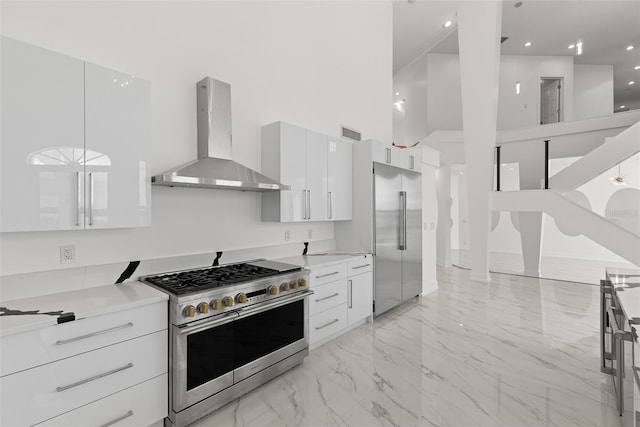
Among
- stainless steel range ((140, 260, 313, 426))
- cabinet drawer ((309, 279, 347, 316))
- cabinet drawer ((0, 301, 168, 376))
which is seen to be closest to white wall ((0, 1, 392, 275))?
stainless steel range ((140, 260, 313, 426))

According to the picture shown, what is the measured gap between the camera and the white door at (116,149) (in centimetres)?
193

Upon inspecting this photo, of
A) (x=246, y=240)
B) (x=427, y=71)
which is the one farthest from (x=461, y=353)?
(x=427, y=71)

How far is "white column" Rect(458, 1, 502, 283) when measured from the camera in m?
5.03

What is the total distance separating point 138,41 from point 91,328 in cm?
216

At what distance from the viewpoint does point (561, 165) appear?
8.72m

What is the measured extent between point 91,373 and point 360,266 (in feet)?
8.79

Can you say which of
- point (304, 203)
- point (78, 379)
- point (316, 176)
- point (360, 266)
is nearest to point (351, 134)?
point (316, 176)

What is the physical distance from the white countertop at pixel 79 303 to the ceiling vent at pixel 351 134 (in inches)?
128

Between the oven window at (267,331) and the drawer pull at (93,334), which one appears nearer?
the drawer pull at (93,334)

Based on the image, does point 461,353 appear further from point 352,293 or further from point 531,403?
point 352,293

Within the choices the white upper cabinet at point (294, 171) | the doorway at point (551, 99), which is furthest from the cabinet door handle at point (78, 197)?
the doorway at point (551, 99)

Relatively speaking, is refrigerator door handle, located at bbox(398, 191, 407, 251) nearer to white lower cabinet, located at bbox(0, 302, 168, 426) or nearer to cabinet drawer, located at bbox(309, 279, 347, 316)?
cabinet drawer, located at bbox(309, 279, 347, 316)

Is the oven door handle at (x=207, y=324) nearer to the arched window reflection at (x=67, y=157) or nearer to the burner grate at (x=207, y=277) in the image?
the burner grate at (x=207, y=277)

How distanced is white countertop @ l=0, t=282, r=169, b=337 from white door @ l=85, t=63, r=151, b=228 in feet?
1.49
